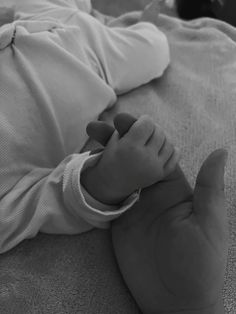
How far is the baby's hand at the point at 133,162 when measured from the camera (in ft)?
1.77

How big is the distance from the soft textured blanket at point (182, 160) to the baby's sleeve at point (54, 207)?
29mm

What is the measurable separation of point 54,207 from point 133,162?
149 millimetres

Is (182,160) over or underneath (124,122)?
underneath

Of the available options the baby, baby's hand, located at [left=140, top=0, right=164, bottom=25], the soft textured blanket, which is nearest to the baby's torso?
the baby

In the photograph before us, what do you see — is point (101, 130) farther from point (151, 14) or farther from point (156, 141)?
point (151, 14)

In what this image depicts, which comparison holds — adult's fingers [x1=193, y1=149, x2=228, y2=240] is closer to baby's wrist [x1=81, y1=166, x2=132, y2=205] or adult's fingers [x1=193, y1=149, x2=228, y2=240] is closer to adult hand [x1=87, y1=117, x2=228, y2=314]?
adult hand [x1=87, y1=117, x2=228, y2=314]

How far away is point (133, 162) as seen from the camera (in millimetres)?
536

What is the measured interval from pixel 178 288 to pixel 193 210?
11 centimetres

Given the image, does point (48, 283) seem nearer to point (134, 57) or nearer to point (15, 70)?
point (15, 70)

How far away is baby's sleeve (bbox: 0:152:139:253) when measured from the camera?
56 centimetres

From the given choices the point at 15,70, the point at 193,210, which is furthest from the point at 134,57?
the point at 193,210

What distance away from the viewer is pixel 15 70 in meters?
0.68

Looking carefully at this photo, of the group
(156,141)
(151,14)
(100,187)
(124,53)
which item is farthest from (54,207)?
(151,14)

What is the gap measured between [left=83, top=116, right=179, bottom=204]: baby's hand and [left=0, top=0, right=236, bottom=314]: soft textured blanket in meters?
0.11
